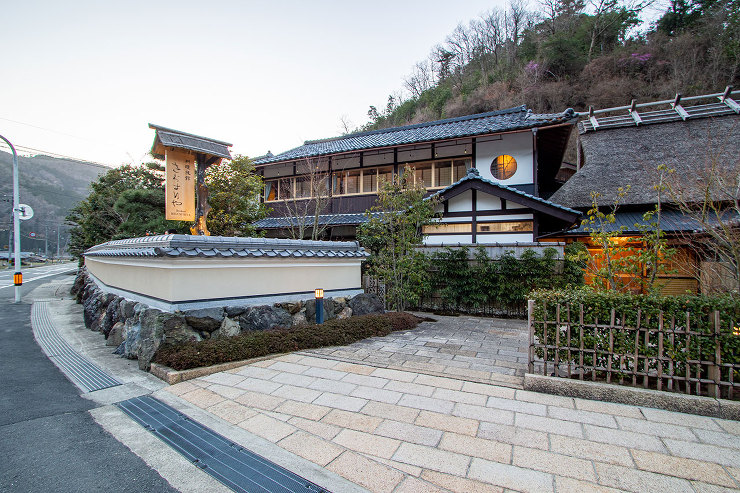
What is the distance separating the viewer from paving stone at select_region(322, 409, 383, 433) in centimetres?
299

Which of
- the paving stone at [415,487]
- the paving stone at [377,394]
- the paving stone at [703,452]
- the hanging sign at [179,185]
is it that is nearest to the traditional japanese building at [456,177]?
the hanging sign at [179,185]

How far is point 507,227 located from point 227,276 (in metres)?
7.95

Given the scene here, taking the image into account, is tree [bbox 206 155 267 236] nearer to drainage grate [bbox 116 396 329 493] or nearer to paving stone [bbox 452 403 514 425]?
drainage grate [bbox 116 396 329 493]

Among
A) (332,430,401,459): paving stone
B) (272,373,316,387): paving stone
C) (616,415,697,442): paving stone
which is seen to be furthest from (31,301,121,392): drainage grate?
(616,415,697,442): paving stone

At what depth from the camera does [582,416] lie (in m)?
3.16

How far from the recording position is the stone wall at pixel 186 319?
15.5 feet

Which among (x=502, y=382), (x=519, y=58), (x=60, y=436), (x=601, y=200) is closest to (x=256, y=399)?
Result: (x=60, y=436)

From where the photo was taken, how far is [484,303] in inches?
346

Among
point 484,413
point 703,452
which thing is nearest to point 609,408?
point 703,452

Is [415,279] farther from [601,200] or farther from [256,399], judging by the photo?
[601,200]

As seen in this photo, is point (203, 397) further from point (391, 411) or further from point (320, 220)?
point (320, 220)

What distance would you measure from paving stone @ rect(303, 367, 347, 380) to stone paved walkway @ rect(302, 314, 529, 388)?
0.50 metres

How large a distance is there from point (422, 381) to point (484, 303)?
17.6ft

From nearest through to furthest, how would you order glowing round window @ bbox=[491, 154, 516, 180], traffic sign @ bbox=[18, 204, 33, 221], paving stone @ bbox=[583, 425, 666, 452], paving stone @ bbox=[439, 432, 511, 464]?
paving stone @ bbox=[439, 432, 511, 464] < paving stone @ bbox=[583, 425, 666, 452] < glowing round window @ bbox=[491, 154, 516, 180] < traffic sign @ bbox=[18, 204, 33, 221]
